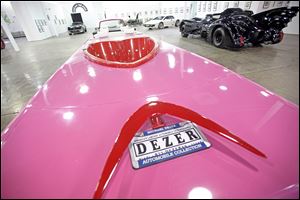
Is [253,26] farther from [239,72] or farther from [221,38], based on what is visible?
[239,72]

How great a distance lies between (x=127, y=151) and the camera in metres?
0.54

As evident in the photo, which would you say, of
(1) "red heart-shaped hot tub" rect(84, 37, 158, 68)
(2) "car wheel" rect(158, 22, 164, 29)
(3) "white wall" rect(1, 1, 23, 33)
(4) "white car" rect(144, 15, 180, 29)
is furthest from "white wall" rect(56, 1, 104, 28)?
(1) "red heart-shaped hot tub" rect(84, 37, 158, 68)

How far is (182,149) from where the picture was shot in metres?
0.54

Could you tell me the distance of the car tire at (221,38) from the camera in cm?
365

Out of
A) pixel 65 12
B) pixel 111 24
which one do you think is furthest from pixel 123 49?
pixel 65 12

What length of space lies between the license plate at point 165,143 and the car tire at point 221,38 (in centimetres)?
367

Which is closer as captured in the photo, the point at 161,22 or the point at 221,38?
the point at 221,38

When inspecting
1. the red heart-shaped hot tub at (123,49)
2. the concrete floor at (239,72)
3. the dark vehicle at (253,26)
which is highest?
the red heart-shaped hot tub at (123,49)

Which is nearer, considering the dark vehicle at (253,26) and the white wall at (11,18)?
the dark vehicle at (253,26)

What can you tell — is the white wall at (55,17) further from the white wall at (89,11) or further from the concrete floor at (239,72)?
the concrete floor at (239,72)

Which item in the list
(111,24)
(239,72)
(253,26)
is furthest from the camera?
(111,24)

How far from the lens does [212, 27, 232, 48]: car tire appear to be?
3650 millimetres

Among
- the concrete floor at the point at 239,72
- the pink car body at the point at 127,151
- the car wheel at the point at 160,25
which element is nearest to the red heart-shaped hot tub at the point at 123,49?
the pink car body at the point at 127,151

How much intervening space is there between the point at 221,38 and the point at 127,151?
4163mm
